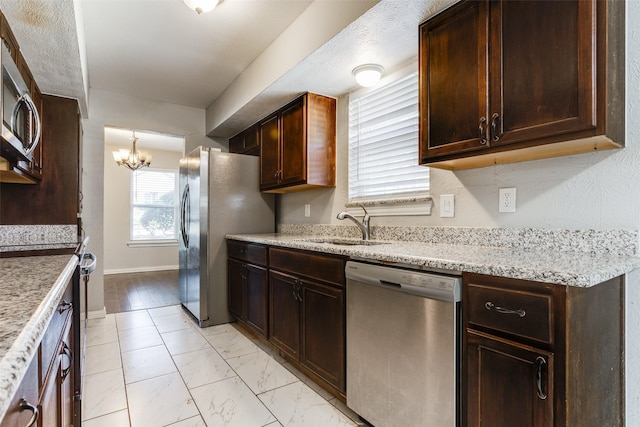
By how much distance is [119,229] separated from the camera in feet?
20.3

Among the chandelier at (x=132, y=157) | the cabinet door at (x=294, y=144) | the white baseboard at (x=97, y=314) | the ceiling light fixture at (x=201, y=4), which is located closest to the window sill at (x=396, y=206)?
the cabinet door at (x=294, y=144)

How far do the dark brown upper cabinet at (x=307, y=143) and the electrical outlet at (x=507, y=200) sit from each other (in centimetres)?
143

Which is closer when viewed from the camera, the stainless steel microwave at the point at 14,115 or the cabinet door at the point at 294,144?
the stainless steel microwave at the point at 14,115

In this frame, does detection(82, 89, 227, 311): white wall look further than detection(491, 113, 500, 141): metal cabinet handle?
Yes

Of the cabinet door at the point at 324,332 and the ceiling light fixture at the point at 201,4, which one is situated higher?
the ceiling light fixture at the point at 201,4

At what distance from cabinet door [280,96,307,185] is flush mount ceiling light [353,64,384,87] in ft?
2.02

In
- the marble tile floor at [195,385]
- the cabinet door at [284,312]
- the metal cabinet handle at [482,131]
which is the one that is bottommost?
the marble tile floor at [195,385]

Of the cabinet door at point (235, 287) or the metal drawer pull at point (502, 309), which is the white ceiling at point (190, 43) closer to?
the metal drawer pull at point (502, 309)

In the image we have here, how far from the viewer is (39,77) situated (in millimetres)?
2352

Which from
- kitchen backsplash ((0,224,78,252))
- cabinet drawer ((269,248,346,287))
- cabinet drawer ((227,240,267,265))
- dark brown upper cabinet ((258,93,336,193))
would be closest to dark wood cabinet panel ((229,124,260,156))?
dark brown upper cabinet ((258,93,336,193))

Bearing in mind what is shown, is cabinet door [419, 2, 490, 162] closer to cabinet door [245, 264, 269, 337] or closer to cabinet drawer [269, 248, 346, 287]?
cabinet drawer [269, 248, 346, 287]

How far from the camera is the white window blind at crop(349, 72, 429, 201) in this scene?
2277 mm

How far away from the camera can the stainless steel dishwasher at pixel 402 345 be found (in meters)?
1.27

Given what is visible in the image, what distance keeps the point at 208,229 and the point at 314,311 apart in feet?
5.23
